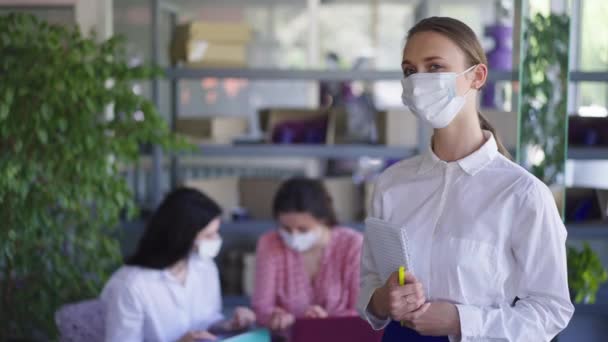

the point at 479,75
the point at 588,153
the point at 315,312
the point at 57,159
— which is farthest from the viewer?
the point at 57,159

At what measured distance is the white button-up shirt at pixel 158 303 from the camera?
2541mm

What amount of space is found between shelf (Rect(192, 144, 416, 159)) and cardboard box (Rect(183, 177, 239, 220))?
0.18 m

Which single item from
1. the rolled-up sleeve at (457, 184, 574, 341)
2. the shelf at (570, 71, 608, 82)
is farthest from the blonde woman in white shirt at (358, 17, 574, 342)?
the shelf at (570, 71, 608, 82)

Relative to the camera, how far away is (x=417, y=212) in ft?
4.96

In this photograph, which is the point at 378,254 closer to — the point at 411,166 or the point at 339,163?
the point at 411,166

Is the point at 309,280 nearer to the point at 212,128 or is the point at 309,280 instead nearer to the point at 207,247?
the point at 207,247

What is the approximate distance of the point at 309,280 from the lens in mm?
3016

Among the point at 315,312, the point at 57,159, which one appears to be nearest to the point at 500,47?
the point at 315,312

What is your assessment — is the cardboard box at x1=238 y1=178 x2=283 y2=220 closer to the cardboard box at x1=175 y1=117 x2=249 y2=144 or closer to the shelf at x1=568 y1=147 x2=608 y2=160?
the cardboard box at x1=175 y1=117 x2=249 y2=144

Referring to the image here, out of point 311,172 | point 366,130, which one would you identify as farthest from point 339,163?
point 366,130

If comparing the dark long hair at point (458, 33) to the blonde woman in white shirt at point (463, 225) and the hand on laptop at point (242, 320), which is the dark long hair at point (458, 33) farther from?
the hand on laptop at point (242, 320)

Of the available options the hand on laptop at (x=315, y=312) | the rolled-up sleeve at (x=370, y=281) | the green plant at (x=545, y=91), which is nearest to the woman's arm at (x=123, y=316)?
the hand on laptop at (x=315, y=312)

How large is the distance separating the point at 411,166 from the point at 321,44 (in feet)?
19.5

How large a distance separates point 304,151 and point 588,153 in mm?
1533
